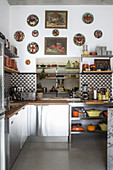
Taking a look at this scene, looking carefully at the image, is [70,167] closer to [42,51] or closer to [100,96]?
[100,96]

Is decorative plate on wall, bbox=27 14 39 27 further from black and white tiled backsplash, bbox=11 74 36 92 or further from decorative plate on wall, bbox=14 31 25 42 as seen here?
black and white tiled backsplash, bbox=11 74 36 92

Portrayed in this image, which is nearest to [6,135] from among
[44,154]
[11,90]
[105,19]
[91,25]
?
[44,154]

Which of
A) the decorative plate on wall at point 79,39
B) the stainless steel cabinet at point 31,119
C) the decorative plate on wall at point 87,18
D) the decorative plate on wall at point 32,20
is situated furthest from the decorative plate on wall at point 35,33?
the stainless steel cabinet at point 31,119

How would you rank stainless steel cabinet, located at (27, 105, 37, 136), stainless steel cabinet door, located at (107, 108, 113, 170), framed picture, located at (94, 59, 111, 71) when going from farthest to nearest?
framed picture, located at (94, 59, 111, 71) → stainless steel cabinet, located at (27, 105, 37, 136) → stainless steel cabinet door, located at (107, 108, 113, 170)

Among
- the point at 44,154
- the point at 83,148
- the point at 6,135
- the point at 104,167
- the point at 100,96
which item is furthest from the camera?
the point at 100,96

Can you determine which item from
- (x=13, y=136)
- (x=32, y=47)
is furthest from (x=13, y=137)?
(x=32, y=47)

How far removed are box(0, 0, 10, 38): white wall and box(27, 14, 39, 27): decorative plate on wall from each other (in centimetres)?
62

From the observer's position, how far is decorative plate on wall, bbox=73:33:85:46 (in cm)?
488

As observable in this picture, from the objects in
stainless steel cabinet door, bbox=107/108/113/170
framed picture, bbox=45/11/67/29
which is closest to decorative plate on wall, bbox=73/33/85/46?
framed picture, bbox=45/11/67/29

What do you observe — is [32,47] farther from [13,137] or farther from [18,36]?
[13,137]

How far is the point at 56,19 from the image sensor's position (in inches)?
192

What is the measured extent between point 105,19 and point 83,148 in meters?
3.64

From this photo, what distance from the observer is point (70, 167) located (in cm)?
270

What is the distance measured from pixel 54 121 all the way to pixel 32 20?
116 inches
